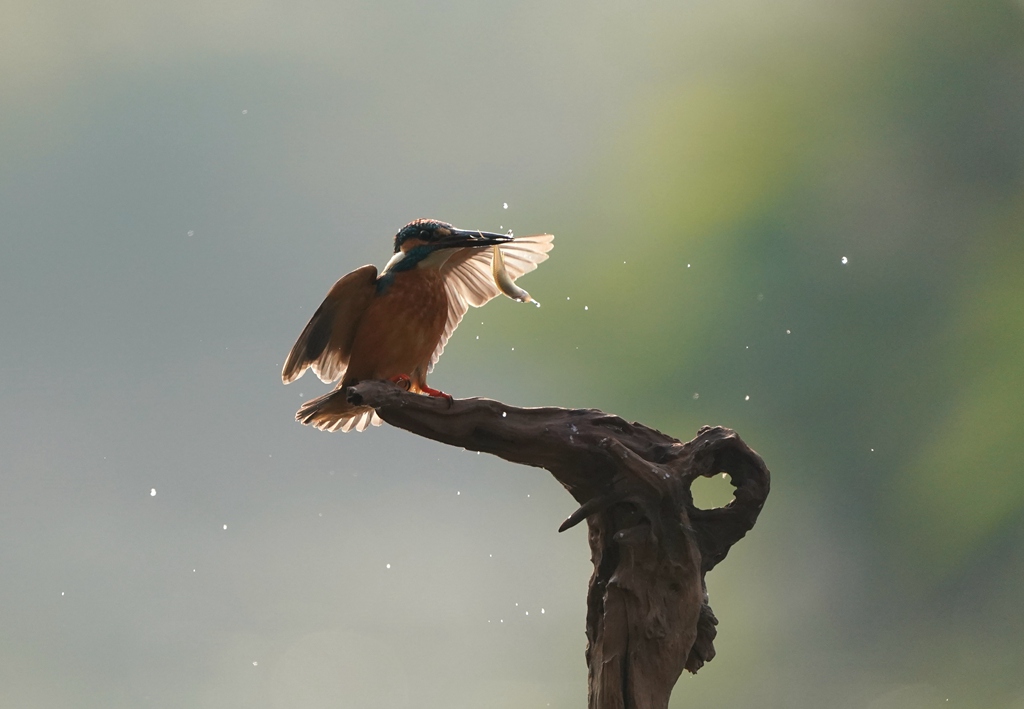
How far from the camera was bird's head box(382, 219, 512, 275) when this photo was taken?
7.21 feet

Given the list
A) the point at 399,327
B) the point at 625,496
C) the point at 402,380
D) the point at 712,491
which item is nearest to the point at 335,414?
the point at 402,380

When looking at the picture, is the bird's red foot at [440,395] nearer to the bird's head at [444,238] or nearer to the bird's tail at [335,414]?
the bird's tail at [335,414]

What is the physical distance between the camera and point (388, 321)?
215 cm

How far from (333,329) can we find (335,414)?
0.20m

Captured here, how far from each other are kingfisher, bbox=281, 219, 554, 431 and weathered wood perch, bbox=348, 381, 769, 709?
0.12 meters

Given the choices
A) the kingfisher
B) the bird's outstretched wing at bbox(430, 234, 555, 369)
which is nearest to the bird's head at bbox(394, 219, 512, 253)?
the kingfisher

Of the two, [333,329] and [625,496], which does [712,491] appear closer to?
[625,496]

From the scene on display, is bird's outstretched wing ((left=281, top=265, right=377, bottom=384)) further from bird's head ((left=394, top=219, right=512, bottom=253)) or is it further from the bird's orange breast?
bird's head ((left=394, top=219, right=512, bottom=253))

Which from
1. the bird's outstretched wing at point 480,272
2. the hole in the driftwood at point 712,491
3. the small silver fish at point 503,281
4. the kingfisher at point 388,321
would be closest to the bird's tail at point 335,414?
the kingfisher at point 388,321

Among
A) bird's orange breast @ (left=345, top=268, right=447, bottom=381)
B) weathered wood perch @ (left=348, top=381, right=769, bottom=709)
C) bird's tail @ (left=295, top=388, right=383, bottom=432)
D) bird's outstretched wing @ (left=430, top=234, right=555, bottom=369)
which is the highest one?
bird's outstretched wing @ (left=430, top=234, right=555, bottom=369)

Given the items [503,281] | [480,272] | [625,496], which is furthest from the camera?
[480,272]

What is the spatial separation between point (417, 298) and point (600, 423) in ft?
1.58

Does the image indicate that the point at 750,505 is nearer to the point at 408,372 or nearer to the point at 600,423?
the point at 600,423

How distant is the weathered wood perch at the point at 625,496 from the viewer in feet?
6.68
